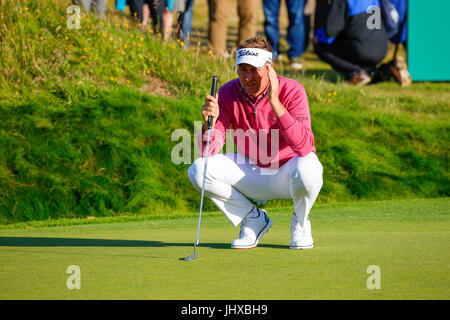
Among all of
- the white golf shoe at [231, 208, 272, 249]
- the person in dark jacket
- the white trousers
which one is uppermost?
the person in dark jacket

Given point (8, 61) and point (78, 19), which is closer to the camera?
point (8, 61)

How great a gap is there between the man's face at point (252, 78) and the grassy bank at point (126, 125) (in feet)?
12.6

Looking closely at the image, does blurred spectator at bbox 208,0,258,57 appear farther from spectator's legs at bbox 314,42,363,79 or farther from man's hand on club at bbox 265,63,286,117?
man's hand on club at bbox 265,63,286,117

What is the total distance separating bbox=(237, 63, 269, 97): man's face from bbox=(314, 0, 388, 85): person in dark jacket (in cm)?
808

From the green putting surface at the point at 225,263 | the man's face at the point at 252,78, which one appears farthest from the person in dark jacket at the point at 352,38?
the man's face at the point at 252,78

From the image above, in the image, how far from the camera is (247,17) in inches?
513

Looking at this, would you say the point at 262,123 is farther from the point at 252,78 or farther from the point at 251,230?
the point at 251,230

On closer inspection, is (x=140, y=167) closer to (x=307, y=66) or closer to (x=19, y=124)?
(x=19, y=124)

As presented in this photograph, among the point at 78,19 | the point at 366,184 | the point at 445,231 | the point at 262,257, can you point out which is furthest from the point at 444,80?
the point at 262,257

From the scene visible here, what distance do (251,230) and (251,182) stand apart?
1.22 ft

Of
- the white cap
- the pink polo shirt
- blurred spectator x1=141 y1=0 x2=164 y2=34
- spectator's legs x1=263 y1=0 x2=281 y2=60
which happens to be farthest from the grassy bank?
the white cap

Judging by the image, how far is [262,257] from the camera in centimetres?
448

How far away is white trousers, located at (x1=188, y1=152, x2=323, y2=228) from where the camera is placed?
191 inches
